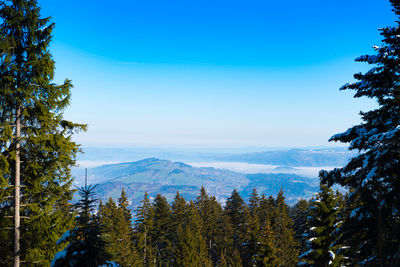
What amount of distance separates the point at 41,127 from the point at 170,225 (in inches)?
1623

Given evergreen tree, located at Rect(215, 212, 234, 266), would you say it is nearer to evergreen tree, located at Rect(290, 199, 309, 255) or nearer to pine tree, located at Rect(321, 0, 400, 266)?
evergreen tree, located at Rect(290, 199, 309, 255)

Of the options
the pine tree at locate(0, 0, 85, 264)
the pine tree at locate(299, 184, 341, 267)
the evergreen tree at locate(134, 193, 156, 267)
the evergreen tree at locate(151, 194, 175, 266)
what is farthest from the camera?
the evergreen tree at locate(151, 194, 175, 266)

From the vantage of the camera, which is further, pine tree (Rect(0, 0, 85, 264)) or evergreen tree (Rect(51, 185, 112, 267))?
pine tree (Rect(0, 0, 85, 264))

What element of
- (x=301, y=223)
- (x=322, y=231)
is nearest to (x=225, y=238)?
(x=301, y=223)

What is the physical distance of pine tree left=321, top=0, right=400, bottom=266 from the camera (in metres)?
8.05

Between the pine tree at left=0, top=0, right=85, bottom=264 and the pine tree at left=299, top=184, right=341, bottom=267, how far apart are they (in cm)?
1644

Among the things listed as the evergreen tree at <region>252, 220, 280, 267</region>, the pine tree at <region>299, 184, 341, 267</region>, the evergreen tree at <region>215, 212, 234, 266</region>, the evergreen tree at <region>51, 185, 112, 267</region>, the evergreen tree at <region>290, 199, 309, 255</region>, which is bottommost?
the evergreen tree at <region>215, 212, 234, 266</region>

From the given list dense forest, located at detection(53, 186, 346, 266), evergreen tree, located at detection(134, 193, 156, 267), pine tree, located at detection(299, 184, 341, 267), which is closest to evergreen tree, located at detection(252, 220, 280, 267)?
dense forest, located at detection(53, 186, 346, 266)

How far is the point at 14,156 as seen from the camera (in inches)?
412

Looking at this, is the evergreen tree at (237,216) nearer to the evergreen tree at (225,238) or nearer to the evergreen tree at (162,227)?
the evergreen tree at (225,238)

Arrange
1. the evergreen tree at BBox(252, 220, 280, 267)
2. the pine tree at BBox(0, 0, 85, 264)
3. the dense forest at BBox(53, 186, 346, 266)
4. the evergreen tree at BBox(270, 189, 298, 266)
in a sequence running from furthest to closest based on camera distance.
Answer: the evergreen tree at BBox(270, 189, 298, 266) < the evergreen tree at BBox(252, 220, 280, 267) < the pine tree at BBox(0, 0, 85, 264) < the dense forest at BBox(53, 186, 346, 266)

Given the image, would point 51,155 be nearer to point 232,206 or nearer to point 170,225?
point 170,225

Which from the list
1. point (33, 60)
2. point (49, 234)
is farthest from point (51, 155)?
point (33, 60)

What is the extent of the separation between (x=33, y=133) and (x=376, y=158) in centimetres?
1364
